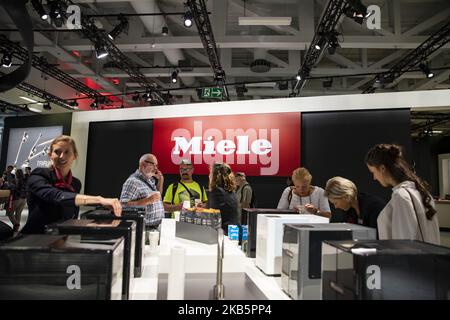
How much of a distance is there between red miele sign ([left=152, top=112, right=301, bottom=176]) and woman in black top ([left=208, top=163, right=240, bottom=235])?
2713mm

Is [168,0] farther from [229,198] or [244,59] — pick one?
[229,198]

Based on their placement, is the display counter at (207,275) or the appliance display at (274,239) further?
the appliance display at (274,239)

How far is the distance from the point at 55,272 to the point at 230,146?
4736 millimetres

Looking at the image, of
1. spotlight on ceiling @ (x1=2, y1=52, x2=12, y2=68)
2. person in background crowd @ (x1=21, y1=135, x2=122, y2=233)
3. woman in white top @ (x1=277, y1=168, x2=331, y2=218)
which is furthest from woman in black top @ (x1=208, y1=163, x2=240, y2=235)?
spotlight on ceiling @ (x1=2, y1=52, x2=12, y2=68)

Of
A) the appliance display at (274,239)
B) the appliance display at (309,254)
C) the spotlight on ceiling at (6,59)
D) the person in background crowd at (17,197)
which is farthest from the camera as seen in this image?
the spotlight on ceiling at (6,59)

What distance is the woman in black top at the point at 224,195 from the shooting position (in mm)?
2568

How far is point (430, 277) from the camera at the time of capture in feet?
→ 2.77

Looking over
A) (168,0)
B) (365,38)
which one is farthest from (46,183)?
(365,38)

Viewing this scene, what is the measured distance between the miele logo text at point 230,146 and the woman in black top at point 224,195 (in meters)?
2.70

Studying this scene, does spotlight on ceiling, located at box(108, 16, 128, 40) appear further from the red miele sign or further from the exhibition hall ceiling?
the red miele sign

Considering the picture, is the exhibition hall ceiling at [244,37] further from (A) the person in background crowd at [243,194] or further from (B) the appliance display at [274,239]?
(B) the appliance display at [274,239]

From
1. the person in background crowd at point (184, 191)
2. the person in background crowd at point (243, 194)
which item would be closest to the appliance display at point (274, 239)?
the person in background crowd at point (184, 191)
